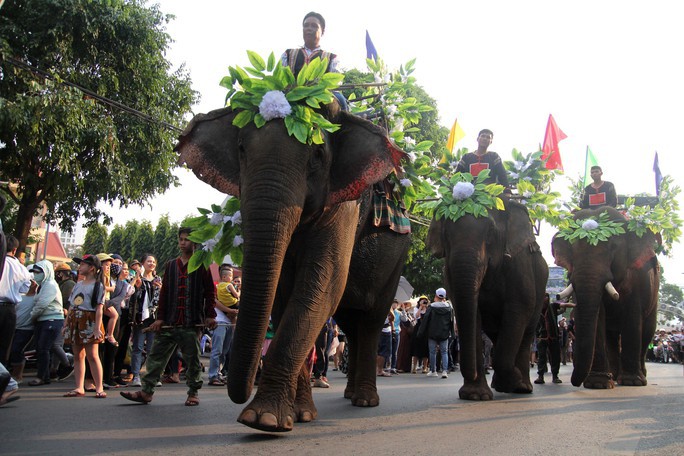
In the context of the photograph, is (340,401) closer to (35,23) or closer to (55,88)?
(55,88)

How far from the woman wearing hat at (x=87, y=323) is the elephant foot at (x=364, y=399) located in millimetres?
3506

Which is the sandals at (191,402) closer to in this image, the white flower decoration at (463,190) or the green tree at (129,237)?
the white flower decoration at (463,190)

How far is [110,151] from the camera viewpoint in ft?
72.8

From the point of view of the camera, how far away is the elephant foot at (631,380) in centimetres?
1314

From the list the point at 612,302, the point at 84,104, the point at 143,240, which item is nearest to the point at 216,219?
the point at 612,302

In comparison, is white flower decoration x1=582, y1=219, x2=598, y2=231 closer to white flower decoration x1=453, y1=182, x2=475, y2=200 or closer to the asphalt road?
the asphalt road

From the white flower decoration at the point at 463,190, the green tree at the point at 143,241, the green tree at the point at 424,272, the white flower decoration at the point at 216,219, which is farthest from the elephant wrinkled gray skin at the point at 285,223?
the green tree at the point at 143,241

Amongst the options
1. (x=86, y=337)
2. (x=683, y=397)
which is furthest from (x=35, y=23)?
(x=683, y=397)

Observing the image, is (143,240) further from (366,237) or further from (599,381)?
(366,237)

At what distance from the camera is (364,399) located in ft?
26.5

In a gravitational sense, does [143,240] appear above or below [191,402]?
above

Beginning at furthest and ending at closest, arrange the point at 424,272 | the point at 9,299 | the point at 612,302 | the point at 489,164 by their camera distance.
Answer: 1. the point at 424,272
2. the point at 612,302
3. the point at 489,164
4. the point at 9,299

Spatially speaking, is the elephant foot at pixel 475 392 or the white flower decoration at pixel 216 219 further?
the elephant foot at pixel 475 392

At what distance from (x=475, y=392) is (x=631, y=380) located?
5.63m
